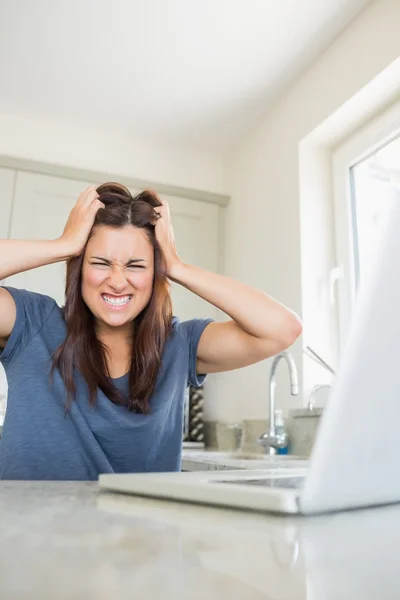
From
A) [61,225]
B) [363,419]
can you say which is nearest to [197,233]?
[61,225]

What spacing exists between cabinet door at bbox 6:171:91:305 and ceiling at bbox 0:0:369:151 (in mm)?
380

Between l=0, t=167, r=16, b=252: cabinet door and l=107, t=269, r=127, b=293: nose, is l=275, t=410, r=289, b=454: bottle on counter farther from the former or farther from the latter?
l=0, t=167, r=16, b=252: cabinet door

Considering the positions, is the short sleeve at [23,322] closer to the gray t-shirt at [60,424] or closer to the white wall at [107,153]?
the gray t-shirt at [60,424]

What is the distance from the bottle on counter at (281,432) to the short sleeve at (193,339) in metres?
0.95

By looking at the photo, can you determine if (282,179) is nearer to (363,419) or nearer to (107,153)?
(107,153)

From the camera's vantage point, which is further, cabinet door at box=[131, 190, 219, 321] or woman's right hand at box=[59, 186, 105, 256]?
cabinet door at box=[131, 190, 219, 321]

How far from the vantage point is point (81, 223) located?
3.36 feet

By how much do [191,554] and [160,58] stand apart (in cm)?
236

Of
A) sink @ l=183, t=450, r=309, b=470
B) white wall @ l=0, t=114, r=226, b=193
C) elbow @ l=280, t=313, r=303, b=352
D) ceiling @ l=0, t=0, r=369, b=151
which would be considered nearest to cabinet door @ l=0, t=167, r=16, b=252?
white wall @ l=0, t=114, r=226, b=193

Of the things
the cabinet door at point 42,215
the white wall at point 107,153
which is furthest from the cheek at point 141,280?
the white wall at point 107,153

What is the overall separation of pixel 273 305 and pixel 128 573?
2.93 feet

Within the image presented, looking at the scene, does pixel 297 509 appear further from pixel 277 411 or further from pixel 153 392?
pixel 277 411

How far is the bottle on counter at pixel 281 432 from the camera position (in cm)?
200

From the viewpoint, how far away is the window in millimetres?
2076
